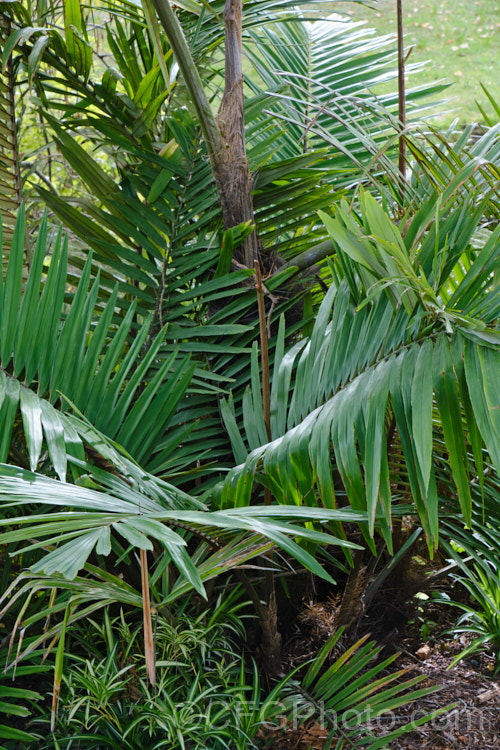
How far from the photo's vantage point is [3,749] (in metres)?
0.95

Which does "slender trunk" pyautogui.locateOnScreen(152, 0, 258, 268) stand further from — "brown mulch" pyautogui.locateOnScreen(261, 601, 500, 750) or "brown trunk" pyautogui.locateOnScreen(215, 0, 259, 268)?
"brown mulch" pyautogui.locateOnScreen(261, 601, 500, 750)

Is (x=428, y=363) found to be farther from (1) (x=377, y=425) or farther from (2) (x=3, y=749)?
(2) (x=3, y=749)

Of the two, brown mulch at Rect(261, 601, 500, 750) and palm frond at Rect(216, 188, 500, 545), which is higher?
palm frond at Rect(216, 188, 500, 545)

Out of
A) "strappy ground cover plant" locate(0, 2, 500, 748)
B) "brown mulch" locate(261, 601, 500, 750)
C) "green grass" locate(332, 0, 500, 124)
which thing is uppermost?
"green grass" locate(332, 0, 500, 124)

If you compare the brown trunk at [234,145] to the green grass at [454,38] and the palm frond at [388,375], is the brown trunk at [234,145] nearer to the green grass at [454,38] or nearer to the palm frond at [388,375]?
the palm frond at [388,375]

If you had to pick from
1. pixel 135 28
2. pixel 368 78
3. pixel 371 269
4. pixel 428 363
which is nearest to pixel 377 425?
pixel 428 363

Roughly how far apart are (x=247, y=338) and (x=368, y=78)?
91cm

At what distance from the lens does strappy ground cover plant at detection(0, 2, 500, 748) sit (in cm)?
69

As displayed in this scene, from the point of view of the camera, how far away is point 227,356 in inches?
50.1

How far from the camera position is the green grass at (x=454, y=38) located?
5.16 m

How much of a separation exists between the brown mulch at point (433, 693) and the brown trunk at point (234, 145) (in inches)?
29.8

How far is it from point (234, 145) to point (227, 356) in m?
0.40

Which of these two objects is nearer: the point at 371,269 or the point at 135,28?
the point at 371,269

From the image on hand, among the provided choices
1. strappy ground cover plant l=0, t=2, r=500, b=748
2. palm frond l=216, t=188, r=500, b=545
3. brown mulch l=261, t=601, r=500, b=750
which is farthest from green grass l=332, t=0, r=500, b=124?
palm frond l=216, t=188, r=500, b=545
